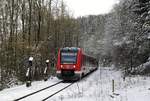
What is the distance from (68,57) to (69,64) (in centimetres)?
66

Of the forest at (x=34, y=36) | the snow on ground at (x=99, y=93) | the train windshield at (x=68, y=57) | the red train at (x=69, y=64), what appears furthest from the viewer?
the train windshield at (x=68, y=57)

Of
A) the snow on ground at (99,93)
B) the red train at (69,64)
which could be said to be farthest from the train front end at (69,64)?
the snow on ground at (99,93)

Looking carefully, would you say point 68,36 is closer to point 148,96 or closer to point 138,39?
point 138,39

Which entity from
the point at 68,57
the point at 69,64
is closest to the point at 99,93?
the point at 69,64

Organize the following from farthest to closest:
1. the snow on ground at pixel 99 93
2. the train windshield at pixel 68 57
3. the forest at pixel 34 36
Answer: the train windshield at pixel 68 57
the forest at pixel 34 36
the snow on ground at pixel 99 93

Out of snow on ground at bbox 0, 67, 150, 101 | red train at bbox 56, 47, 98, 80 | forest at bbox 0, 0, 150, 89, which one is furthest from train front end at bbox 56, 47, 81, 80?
snow on ground at bbox 0, 67, 150, 101

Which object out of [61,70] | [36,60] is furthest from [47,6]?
[61,70]

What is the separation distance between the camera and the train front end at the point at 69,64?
94.3 feet

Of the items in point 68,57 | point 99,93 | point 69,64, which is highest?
point 68,57

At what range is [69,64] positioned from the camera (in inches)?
1146

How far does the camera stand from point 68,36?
66.4m

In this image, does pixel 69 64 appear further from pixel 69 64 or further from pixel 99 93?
pixel 99 93

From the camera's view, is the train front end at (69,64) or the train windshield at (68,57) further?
the train windshield at (68,57)

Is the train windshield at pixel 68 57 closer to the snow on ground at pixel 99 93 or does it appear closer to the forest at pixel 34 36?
the forest at pixel 34 36
